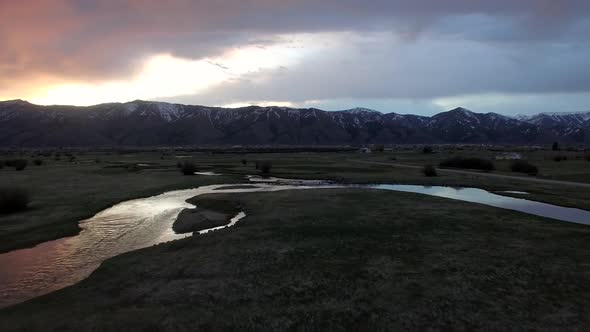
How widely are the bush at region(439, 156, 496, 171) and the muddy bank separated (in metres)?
47.9

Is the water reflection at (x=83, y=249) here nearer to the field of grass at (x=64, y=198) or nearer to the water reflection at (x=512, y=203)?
the field of grass at (x=64, y=198)

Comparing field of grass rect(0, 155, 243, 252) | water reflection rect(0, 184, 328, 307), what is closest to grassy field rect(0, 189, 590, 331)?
water reflection rect(0, 184, 328, 307)

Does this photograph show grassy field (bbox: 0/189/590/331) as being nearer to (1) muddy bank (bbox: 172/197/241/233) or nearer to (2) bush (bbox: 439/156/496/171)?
(1) muddy bank (bbox: 172/197/241/233)

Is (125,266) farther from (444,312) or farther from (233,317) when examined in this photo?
(444,312)

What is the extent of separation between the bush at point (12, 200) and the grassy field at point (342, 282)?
49.9 ft

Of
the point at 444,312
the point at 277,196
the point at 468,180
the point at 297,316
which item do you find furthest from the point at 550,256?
the point at 468,180

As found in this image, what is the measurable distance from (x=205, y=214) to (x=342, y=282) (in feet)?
47.8

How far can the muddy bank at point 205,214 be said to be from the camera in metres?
22.0

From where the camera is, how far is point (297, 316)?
33.7 ft

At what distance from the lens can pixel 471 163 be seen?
6438cm

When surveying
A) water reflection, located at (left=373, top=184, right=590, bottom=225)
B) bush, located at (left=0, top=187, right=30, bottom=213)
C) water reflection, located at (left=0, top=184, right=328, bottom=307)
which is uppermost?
bush, located at (left=0, top=187, right=30, bottom=213)

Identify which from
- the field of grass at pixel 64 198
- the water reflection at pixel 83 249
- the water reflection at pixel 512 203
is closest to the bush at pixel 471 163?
the water reflection at pixel 512 203

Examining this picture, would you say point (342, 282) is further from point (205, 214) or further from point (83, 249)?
point (205, 214)

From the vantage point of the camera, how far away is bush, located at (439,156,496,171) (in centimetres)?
6089
